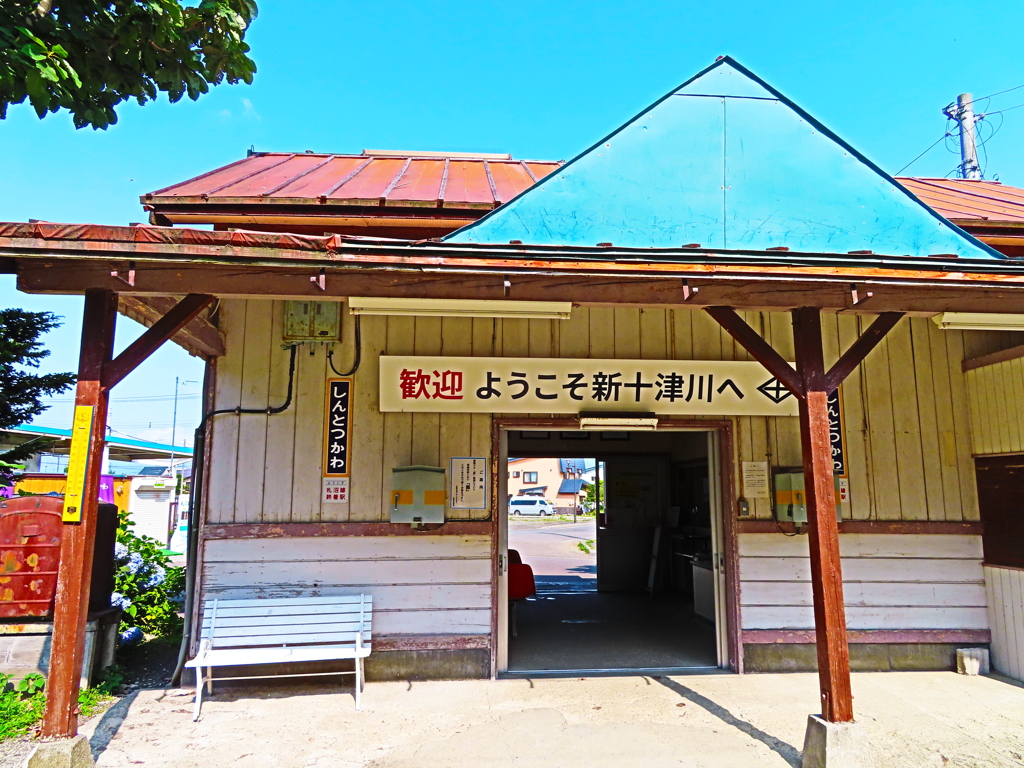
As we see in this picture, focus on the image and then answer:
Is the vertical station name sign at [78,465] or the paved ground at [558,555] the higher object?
the vertical station name sign at [78,465]

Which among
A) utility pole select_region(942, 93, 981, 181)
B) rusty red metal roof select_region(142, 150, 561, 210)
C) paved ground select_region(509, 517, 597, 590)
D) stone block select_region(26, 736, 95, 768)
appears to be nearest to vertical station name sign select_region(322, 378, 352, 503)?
rusty red metal roof select_region(142, 150, 561, 210)

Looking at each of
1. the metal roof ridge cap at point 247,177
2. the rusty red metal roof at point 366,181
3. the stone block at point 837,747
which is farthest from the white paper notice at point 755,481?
the metal roof ridge cap at point 247,177

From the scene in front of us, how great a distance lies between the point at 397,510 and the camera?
5770 mm

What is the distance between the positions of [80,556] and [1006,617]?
7485mm

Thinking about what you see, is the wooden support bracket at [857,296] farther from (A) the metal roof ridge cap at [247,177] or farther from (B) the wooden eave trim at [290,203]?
(A) the metal roof ridge cap at [247,177]

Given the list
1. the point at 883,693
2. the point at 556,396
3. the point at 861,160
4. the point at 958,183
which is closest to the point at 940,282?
the point at 861,160

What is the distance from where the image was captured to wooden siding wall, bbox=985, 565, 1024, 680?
5848 mm

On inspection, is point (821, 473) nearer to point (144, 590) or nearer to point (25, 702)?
point (25, 702)

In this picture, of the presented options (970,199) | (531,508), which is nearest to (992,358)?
(970,199)

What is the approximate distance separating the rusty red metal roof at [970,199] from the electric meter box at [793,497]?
2.58 metres

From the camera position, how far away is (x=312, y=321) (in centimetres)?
605

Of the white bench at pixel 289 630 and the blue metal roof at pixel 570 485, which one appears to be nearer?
the white bench at pixel 289 630

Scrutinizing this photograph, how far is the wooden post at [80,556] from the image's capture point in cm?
380

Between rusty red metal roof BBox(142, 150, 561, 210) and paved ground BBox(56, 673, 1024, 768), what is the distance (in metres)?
4.20
